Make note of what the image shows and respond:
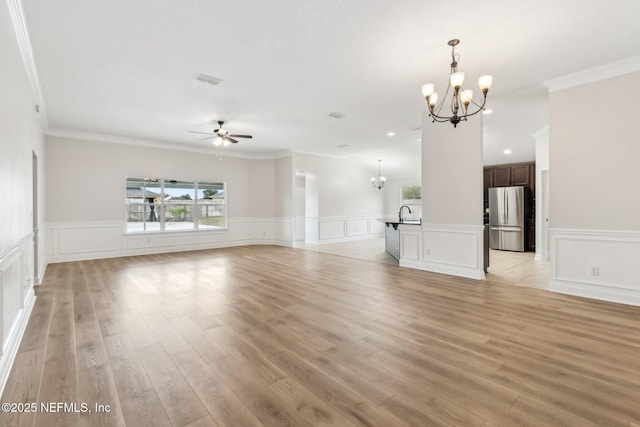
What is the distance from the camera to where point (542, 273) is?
527 cm

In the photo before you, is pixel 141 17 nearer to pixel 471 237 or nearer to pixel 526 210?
pixel 471 237

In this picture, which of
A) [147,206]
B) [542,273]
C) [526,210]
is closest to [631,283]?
[542,273]

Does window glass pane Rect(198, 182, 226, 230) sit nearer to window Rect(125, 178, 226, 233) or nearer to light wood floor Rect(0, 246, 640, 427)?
window Rect(125, 178, 226, 233)

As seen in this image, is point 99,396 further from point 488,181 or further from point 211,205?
point 488,181

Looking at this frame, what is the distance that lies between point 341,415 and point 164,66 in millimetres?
4064

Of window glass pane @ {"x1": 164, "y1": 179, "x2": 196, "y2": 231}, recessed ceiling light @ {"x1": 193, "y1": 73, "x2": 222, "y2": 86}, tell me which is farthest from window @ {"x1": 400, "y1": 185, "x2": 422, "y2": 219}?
recessed ceiling light @ {"x1": 193, "y1": 73, "x2": 222, "y2": 86}

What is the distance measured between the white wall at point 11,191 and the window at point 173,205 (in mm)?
4490

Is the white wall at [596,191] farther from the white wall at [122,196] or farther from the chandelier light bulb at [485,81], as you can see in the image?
the white wall at [122,196]

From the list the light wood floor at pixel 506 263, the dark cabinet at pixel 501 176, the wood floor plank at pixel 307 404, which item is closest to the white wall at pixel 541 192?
the light wood floor at pixel 506 263

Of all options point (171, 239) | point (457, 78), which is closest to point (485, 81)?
point (457, 78)

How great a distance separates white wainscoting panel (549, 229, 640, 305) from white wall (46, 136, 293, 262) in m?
6.59

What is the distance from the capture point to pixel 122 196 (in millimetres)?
7398

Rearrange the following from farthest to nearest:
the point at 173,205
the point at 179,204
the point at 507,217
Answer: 1. the point at 179,204
2. the point at 173,205
3. the point at 507,217

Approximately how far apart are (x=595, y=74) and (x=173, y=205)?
898cm
